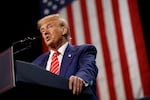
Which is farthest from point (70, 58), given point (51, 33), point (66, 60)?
point (51, 33)

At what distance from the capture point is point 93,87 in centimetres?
151

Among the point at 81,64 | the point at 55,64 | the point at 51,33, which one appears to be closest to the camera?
the point at 81,64

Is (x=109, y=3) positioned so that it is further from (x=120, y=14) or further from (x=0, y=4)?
(x=0, y=4)

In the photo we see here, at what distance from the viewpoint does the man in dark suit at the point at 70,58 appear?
4.60 ft

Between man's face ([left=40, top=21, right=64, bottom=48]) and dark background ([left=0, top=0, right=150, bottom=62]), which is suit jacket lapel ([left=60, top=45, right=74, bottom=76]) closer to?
man's face ([left=40, top=21, right=64, bottom=48])

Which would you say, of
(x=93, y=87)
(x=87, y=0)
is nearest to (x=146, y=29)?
(x=87, y=0)

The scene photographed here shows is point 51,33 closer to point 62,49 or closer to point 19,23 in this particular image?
point 62,49

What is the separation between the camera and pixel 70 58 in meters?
1.68

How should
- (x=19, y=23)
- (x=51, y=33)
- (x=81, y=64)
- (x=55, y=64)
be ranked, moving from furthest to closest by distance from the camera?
(x=19, y=23) < (x=51, y=33) < (x=55, y=64) < (x=81, y=64)

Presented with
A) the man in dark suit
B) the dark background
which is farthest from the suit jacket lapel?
the dark background

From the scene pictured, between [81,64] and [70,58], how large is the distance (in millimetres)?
95

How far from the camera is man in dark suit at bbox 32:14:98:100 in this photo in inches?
55.2

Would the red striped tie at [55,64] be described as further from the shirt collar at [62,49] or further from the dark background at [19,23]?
the dark background at [19,23]

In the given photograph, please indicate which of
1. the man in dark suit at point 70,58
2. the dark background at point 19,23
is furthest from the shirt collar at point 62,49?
the dark background at point 19,23
